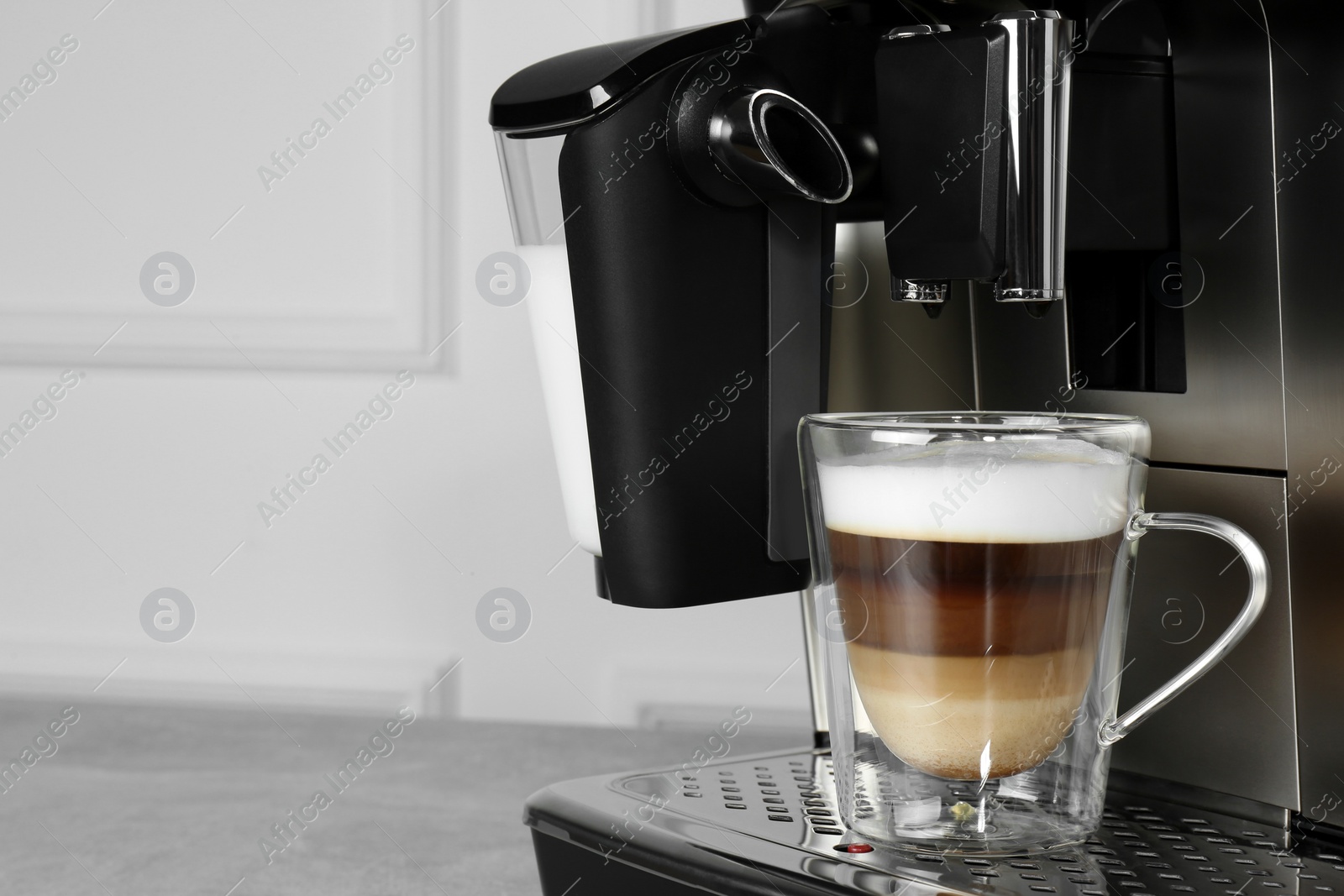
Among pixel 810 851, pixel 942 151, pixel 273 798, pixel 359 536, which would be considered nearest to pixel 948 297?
pixel 942 151

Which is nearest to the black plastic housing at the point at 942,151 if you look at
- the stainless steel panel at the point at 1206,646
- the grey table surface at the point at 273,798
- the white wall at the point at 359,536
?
the stainless steel panel at the point at 1206,646

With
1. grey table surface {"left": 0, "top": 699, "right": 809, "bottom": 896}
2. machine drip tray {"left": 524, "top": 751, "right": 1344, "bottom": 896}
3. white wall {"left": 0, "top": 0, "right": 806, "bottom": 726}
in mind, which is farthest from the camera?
white wall {"left": 0, "top": 0, "right": 806, "bottom": 726}

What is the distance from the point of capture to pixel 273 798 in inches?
26.7

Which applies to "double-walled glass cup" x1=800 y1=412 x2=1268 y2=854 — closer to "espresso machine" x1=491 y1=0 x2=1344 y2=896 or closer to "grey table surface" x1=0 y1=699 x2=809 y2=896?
"espresso machine" x1=491 y1=0 x2=1344 y2=896

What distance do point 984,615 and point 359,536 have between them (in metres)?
0.73

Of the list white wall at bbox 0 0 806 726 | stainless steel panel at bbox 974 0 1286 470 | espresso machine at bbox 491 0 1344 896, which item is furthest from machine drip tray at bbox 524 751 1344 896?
white wall at bbox 0 0 806 726

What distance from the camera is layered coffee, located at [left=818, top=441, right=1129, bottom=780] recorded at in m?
0.36

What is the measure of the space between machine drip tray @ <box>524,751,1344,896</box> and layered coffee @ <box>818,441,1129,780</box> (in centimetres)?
4

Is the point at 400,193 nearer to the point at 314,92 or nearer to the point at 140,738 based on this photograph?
the point at 314,92

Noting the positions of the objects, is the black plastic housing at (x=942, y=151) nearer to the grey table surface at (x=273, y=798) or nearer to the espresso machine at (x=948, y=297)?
the espresso machine at (x=948, y=297)

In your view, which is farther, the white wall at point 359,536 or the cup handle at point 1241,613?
the white wall at point 359,536

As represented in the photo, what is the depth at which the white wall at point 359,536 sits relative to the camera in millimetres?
986

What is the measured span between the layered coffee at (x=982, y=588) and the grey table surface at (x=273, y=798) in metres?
0.24

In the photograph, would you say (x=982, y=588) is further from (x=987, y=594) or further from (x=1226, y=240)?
(x=1226, y=240)
